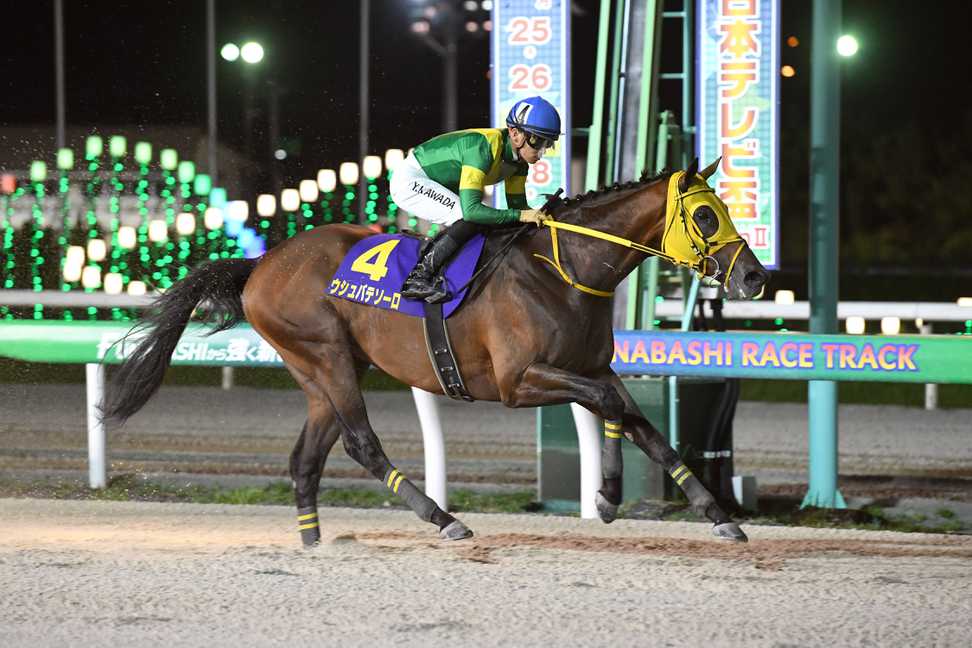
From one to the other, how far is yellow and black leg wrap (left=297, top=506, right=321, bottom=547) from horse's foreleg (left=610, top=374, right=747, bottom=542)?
4.40 ft

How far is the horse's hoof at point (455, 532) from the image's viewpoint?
6.19m

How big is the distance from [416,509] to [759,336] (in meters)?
1.91

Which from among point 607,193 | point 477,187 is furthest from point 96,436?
point 607,193

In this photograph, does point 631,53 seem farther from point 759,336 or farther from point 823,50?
point 759,336

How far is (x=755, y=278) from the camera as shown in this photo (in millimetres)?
5688

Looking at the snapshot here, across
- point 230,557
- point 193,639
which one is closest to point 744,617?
point 193,639

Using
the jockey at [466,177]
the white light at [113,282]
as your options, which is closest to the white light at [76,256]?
the white light at [113,282]

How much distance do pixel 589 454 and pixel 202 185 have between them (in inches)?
696

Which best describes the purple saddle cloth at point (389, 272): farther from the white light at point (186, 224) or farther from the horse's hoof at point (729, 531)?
the white light at point (186, 224)

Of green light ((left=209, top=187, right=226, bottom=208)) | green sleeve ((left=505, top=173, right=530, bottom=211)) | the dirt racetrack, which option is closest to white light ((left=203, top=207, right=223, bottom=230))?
green light ((left=209, top=187, right=226, bottom=208))

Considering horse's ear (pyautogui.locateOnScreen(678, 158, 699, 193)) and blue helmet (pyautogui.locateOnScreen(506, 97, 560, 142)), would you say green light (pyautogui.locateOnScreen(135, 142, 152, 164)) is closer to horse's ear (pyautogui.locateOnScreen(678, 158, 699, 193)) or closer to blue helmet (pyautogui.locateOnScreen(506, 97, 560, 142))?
blue helmet (pyautogui.locateOnScreen(506, 97, 560, 142))

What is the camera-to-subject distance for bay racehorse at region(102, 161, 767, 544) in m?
5.86

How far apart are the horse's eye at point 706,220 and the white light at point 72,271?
1140cm

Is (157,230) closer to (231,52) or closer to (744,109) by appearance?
(744,109)
